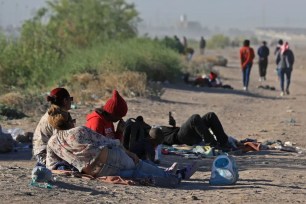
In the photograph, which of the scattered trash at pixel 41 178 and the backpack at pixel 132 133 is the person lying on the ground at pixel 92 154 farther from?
the backpack at pixel 132 133

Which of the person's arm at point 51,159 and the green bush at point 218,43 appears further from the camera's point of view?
the green bush at point 218,43

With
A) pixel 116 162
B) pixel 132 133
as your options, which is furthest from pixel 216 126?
pixel 116 162

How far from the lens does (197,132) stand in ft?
44.4

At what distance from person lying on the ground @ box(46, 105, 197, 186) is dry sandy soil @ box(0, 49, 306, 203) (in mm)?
189

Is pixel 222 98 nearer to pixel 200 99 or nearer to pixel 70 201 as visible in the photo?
pixel 200 99

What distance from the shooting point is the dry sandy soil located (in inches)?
359

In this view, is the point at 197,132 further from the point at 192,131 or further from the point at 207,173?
the point at 207,173

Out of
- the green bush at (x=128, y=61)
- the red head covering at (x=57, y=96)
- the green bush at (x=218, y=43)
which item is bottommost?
the green bush at (x=218, y=43)

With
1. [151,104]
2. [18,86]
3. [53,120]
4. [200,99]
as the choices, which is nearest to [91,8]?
[18,86]

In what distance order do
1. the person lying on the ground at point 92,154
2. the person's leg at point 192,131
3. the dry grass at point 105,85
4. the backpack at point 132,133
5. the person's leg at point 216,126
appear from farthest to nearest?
the dry grass at point 105,85 < the person's leg at point 216,126 < the person's leg at point 192,131 < the backpack at point 132,133 < the person lying on the ground at point 92,154

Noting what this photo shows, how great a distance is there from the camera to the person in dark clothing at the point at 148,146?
37.3 ft

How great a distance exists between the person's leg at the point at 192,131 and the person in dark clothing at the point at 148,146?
74.0 inches

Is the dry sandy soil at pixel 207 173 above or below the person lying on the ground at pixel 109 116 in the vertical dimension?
below

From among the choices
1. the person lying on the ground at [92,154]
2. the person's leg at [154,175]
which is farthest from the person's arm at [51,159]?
the person's leg at [154,175]
